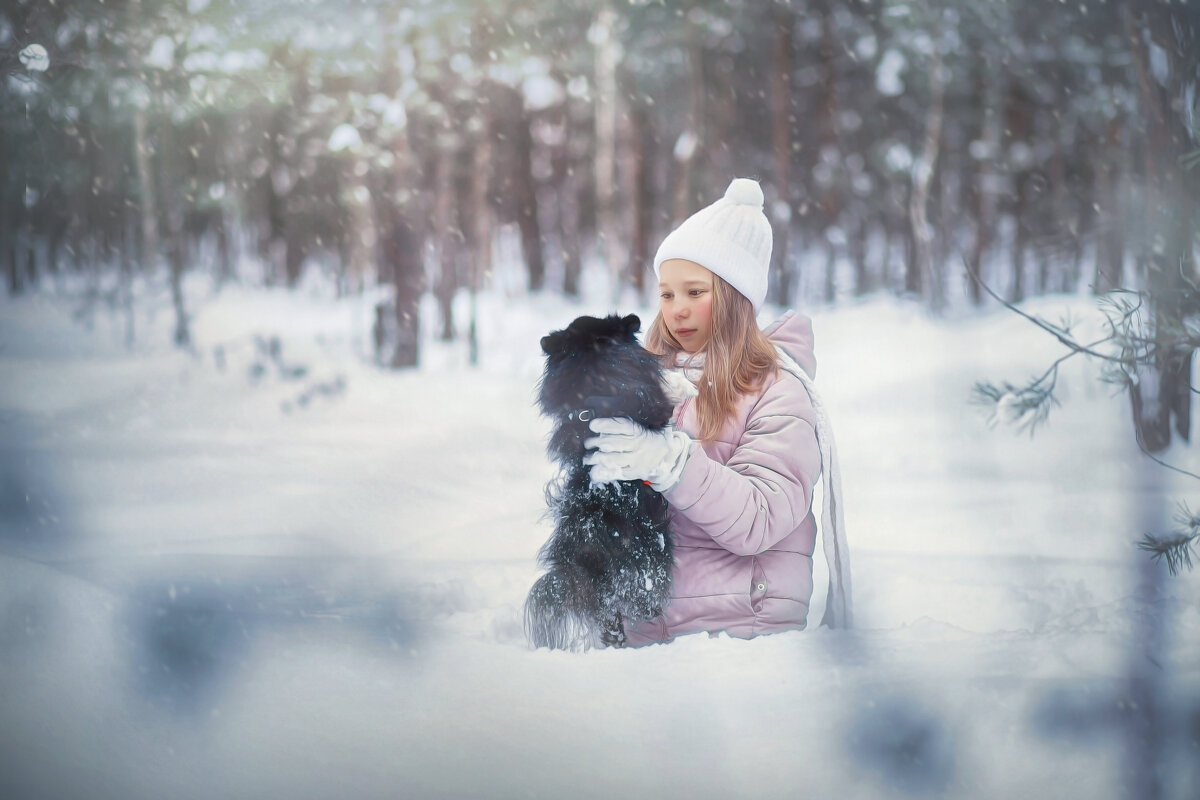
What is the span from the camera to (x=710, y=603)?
6.63 feet

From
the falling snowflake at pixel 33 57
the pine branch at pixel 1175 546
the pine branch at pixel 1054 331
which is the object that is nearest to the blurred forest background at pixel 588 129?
the falling snowflake at pixel 33 57

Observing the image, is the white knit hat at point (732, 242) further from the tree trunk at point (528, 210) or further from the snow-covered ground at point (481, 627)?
the tree trunk at point (528, 210)

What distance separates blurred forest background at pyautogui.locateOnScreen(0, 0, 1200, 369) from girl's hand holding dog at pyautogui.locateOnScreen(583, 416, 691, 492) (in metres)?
1.47

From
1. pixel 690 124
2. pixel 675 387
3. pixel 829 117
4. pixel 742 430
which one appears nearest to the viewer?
pixel 675 387

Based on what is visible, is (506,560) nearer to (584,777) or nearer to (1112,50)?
(584,777)

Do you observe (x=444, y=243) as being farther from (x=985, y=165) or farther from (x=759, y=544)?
(x=985, y=165)

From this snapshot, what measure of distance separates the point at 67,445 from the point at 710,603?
5.42m

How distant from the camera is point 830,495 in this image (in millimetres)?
2135

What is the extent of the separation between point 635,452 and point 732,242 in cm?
71

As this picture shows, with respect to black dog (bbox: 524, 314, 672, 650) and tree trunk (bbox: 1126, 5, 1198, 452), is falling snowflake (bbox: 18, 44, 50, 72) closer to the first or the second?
black dog (bbox: 524, 314, 672, 650)

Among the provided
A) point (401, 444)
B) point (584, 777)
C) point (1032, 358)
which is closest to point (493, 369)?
point (401, 444)

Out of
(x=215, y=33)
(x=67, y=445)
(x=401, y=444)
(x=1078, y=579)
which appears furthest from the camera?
(x=215, y=33)

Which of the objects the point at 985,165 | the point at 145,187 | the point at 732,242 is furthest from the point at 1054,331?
the point at 985,165

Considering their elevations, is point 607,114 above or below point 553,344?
above
